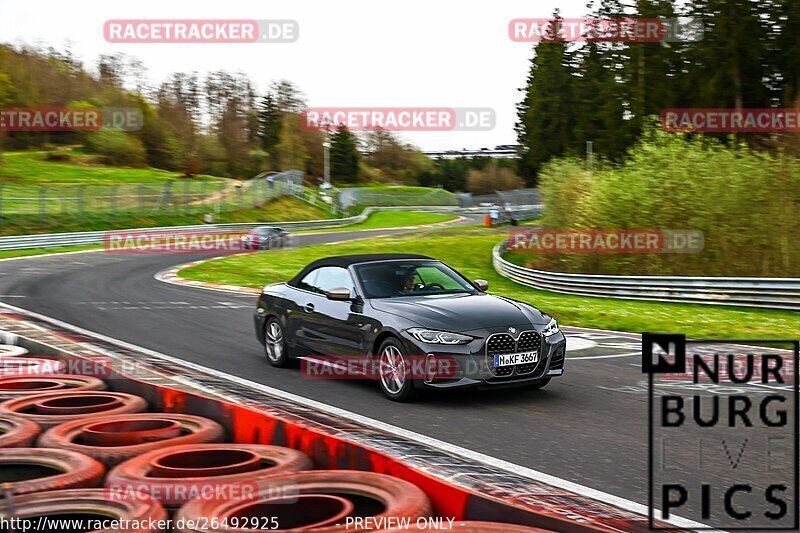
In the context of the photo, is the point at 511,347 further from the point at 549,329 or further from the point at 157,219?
the point at 157,219

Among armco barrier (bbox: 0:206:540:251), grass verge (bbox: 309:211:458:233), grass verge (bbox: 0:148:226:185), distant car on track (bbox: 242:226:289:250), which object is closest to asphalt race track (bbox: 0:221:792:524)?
armco barrier (bbox: 0:206:540:251)

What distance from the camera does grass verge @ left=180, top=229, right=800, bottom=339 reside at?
57.7 feet

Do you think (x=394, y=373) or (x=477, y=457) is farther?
(x=394, y=373)

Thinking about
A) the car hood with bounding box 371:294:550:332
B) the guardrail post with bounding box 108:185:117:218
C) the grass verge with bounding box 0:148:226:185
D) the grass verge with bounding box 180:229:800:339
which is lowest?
the grass verge with bounding box 180:229:800:339

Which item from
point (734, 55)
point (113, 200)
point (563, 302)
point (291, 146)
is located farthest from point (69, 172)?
point (563, 302)

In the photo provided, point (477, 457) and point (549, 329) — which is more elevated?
point (549, 329)

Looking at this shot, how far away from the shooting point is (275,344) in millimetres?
11383

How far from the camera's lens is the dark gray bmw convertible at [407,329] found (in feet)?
28.7

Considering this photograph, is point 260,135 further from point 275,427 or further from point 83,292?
point 275,427

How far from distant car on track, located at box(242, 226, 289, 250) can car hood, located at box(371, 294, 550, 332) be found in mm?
37962

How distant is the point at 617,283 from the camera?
24828 mm

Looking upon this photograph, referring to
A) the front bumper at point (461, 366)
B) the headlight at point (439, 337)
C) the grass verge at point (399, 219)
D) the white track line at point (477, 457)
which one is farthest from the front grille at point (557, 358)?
the grass verge at point (399, 219)

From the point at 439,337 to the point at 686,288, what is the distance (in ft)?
51.3

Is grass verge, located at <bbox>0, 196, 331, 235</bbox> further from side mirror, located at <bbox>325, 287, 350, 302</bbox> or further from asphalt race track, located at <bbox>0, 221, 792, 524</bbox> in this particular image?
side mirror, located at <bbox>325, 287, 350, 302</bbox>
